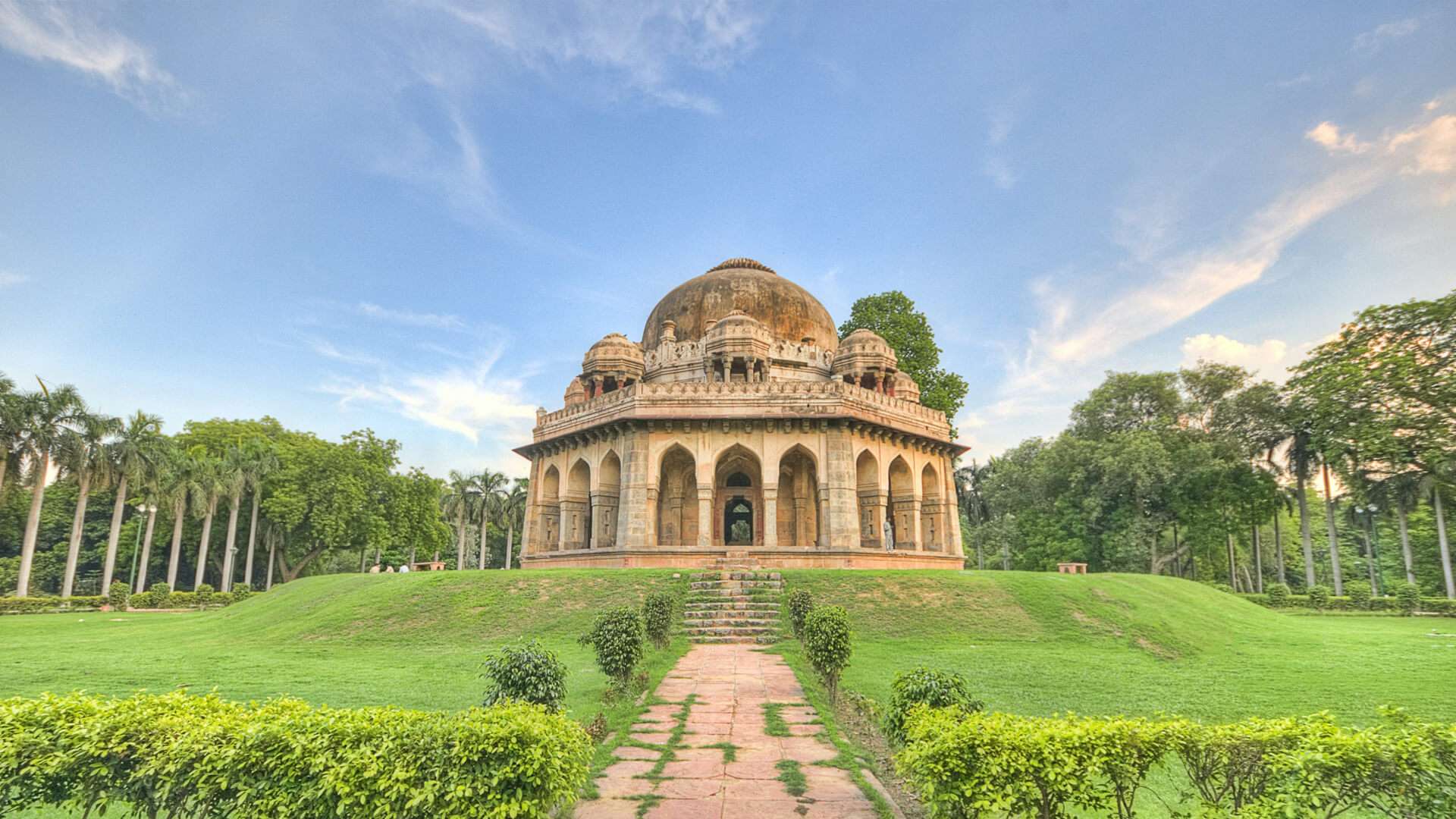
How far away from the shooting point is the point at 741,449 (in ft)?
80.4

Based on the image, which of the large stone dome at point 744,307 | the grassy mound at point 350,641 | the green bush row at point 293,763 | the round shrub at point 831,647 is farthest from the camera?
the large stone dome at point 744,307

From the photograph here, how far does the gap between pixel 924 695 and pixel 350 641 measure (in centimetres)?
1285

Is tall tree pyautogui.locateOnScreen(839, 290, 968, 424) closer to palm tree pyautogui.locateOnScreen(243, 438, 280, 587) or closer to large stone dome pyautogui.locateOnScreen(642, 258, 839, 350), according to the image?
large stone dome pyautogui.locateOnScreen(642, 258, 839, 350)

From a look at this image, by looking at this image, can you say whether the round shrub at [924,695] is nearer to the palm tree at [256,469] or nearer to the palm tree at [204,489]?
the palm tree at [204,489]

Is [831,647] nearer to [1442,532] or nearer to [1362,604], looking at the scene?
[1362,604]

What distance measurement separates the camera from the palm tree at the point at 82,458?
28.3 m

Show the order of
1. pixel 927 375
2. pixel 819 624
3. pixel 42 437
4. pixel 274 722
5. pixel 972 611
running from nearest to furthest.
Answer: pixel 274 722
pixel 819 624
pixel 972 611
pixel 42 437
pixel 927 375

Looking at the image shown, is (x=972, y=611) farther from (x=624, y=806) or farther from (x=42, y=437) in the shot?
(x=42, y=437)

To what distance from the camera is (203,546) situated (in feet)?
113

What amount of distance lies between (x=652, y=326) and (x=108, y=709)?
1083 inches

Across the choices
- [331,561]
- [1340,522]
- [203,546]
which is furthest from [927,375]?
[331,561]

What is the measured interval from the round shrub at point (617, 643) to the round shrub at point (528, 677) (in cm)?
221

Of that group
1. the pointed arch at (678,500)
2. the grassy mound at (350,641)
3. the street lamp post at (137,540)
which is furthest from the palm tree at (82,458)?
the pointed arch at (678,500)

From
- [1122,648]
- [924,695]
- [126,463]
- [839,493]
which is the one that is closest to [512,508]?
[126,463]
